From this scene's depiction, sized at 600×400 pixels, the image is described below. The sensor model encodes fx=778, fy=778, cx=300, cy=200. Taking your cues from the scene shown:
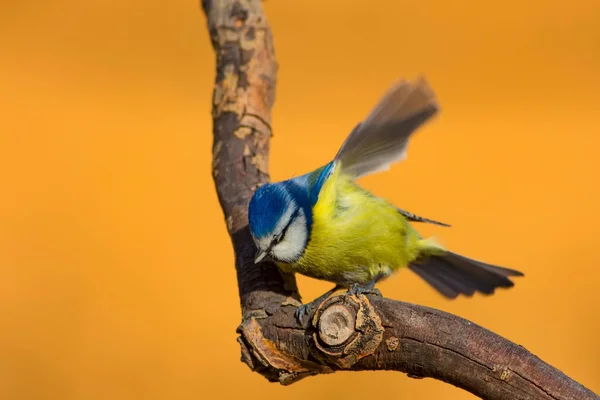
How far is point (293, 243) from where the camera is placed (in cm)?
174

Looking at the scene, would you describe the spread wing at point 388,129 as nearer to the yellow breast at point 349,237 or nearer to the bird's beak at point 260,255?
the yellow breast at point 349,237

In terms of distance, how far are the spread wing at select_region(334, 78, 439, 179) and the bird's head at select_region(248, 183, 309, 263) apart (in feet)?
0.57

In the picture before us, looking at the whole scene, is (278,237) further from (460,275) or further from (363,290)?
(460,275)

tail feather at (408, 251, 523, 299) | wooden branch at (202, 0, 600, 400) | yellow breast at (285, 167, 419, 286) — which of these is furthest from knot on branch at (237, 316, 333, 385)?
tail feather at (408, 251, 523, 299)

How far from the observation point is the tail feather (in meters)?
2.10

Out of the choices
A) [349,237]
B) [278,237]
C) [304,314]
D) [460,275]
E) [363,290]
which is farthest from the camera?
[460,275]

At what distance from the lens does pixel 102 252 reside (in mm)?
3211

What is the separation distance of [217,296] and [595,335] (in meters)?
1.45

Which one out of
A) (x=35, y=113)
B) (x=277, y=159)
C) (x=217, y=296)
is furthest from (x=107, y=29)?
(x=217, y=296)

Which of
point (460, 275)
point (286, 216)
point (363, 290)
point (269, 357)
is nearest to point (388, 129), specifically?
point (286, 216)

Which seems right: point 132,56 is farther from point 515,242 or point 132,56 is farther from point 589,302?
point 589,302

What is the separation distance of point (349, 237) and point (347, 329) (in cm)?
53

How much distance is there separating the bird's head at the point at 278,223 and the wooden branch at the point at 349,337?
5 centimetres

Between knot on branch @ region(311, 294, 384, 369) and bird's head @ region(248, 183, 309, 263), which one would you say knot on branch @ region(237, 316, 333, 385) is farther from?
bird's head @ region(248, 183, 309, 263)
